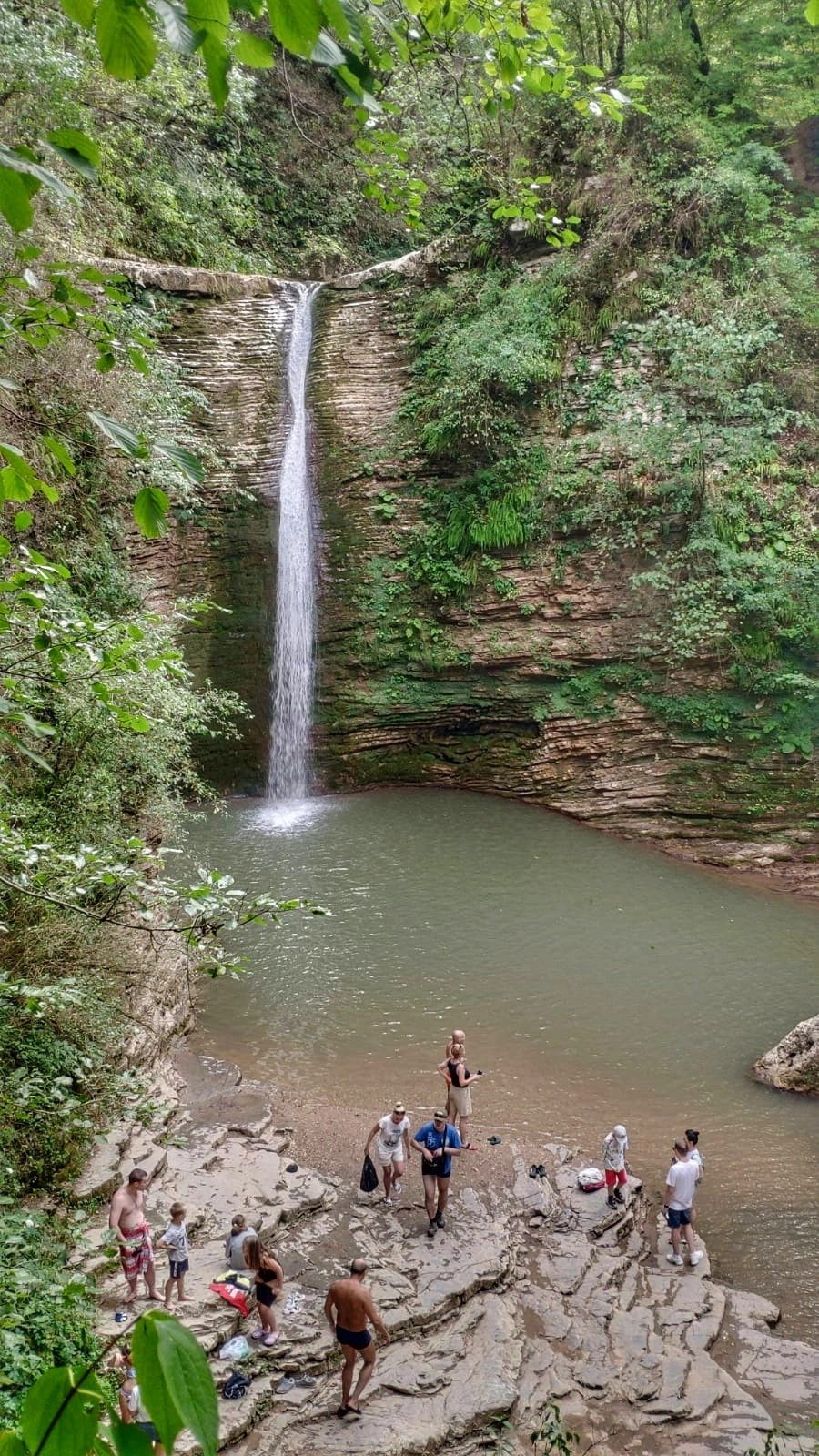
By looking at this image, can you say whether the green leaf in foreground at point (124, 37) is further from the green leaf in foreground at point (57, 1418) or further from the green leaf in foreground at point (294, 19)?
the green leaf in foreground at point (57, 1418)

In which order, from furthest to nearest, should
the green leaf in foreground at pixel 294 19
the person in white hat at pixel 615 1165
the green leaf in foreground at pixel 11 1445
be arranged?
the person in white hat at pixel 615 1165 → the green leaf in foreground at pixel 294 19 → the green leaf in foreground at pixel 11 1445

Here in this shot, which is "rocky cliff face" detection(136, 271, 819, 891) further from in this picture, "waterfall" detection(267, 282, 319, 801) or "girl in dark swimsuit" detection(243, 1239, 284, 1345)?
"girl in dark swimsuit" detection(243, 1239, 284, 1345)

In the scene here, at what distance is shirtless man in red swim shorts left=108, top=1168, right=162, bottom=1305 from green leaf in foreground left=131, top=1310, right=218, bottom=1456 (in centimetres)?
511

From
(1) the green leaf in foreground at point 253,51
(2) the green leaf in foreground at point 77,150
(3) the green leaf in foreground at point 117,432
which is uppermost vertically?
(1) the green leaf in foreground at point 253,51

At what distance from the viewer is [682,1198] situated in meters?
6.72

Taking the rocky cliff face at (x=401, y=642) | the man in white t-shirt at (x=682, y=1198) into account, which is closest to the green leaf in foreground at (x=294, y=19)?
the man in white t-shirt at (x=682, y=1198)

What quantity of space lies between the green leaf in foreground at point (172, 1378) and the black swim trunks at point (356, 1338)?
519cm

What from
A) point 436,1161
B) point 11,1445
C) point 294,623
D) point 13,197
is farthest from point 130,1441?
point 294,623

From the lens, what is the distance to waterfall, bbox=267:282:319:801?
1611 centimetres

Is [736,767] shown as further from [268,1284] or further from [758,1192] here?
[268,1284]

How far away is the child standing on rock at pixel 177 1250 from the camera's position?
5594mm

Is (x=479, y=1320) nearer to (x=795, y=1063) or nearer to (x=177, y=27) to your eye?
(x=795, y=1063)

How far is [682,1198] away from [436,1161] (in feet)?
6.28

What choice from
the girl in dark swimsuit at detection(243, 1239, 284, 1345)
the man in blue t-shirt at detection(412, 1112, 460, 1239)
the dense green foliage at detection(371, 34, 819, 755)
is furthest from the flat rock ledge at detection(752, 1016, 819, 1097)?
the dense green foliage at detection(371, 34, 819, 755)
